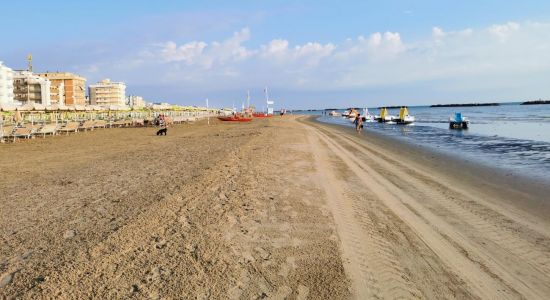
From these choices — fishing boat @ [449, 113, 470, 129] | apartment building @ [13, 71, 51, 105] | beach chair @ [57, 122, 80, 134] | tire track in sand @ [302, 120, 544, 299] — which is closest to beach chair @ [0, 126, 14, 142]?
beach chair @ [57, 122, 80, 134]

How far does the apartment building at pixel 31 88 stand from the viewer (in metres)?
74.5

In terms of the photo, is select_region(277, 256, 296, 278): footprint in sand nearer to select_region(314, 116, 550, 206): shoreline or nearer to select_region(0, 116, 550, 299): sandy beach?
select_region(0, 116, 550, 299): sandy beach

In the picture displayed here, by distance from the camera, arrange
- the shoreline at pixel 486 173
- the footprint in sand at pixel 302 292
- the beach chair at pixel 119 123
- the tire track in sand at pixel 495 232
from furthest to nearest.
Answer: the beach chair at pixel 119 123, the shoreline at pixel 486 173, the tire track in sand at pixel 495 232, the footprint in sand at pixel 302 292

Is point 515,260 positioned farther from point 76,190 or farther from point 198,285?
point 76,190

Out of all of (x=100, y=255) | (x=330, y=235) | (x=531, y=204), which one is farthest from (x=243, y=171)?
(x=531, y=204)

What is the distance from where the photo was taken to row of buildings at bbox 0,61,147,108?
63.9m

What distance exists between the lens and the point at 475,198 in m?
7.66

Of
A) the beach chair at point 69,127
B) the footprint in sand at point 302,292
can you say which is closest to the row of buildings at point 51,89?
the beach chair at point 69,127

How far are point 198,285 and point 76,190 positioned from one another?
516 centimetres

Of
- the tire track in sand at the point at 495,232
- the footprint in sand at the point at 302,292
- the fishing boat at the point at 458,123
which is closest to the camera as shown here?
the footprint in sand at the point at 302,292

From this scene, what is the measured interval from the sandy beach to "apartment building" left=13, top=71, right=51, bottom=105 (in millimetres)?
76458

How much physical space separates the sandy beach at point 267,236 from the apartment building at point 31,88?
76458mm

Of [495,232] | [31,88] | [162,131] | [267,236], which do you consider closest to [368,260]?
[267,236]

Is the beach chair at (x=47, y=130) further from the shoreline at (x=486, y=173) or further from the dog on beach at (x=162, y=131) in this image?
the shoreline at (x=486, y=173)
